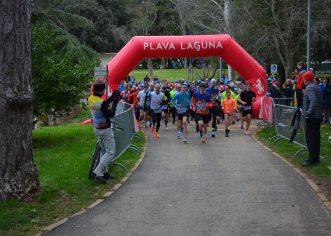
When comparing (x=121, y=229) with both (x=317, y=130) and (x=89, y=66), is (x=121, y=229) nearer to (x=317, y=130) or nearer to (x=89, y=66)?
(x=317, y=130)

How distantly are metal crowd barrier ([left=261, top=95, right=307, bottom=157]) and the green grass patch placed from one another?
19 cm

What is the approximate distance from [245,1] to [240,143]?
22.0 m

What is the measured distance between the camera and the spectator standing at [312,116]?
10.9 m

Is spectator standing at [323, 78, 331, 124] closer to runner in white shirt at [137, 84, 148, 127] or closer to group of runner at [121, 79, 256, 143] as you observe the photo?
group of runner at [121, 79, 256, 143]

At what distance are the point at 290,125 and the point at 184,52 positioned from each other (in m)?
8.19

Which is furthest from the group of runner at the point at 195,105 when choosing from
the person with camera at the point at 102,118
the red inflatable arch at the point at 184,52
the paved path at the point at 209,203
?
the person with camera at the point at 102,118

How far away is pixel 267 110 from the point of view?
18453mm

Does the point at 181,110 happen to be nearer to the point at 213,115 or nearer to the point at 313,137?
the point at 213,115

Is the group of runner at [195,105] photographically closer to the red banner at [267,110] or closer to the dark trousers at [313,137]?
the red banner at [267,110]

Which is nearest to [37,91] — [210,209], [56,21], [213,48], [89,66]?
[89,66]

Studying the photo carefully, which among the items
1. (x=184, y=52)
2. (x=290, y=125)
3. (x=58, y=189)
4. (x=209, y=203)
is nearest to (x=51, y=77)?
(x=184, y=52)

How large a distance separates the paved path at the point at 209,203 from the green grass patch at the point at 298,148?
1.57ft

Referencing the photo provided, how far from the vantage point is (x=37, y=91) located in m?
15.8

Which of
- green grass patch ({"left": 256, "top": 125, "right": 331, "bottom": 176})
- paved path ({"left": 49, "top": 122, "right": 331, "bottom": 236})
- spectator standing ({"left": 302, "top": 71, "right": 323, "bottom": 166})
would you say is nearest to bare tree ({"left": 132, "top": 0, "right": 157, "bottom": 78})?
green grass patch ({"left": 256, "top": 125, "right": 331, "bottom": 176})
